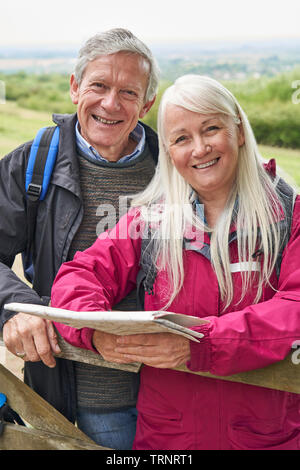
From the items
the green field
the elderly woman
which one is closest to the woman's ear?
the elderly woman

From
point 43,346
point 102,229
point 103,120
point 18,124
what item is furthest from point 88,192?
point 18,124

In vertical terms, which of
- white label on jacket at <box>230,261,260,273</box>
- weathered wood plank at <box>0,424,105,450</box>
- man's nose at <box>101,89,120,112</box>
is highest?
man's nose at <box>101,89,120,112</box>

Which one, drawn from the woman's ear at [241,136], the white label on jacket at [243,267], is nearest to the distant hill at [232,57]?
the woman's ear at [241,136]

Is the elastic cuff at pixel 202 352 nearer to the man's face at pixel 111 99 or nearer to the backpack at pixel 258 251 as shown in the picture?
the backpack at pixel 258 251

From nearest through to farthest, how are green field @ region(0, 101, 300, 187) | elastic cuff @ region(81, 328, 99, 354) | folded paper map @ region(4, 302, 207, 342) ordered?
folded paper map @ region(4, 302, 207, 342), elastic cuff @ region(81, 328, 99, 354), green field @ region(0, 101, 300, 187)

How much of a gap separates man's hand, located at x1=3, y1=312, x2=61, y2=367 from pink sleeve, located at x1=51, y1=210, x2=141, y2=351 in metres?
0.04

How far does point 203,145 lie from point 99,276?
498 millimetres

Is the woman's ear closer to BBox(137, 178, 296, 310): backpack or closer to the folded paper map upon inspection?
BBox(137, 178, 296, 310): backpack

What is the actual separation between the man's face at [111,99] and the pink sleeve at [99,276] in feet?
1.29

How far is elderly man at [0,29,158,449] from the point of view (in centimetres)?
186

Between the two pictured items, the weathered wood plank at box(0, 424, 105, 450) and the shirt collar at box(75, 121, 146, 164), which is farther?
the shirt collar at box(75, 121, 146, 164)

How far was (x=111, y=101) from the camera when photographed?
74.4 inches
